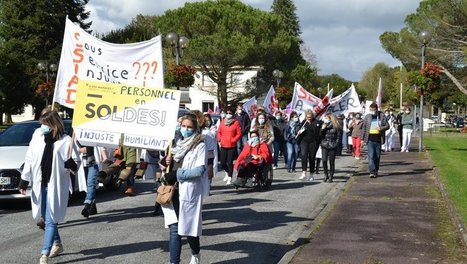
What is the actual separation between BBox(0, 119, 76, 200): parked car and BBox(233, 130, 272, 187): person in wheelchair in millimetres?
3816

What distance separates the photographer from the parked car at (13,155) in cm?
1066

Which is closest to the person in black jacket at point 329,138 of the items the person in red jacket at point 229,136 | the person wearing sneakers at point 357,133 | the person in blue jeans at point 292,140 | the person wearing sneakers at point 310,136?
the person wearing sneakers at point 310,136

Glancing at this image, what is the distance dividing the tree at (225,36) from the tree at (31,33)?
960 centimetres

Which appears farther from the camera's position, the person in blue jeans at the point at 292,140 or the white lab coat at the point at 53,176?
the person in blue jeans at the point at 292,140

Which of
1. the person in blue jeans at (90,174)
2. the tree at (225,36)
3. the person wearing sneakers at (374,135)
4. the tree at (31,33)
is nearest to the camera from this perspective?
the person in blue jeans at (90,174)

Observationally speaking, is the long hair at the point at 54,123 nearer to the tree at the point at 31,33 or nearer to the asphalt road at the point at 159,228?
the asphalt road at the point at 159,228

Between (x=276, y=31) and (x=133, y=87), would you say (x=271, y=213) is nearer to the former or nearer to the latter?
(x=133, y=87)

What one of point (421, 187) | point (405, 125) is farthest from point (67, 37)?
point (405, 125)

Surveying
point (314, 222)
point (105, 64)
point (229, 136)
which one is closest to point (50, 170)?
point (105, 64)

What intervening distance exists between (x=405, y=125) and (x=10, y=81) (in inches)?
1494

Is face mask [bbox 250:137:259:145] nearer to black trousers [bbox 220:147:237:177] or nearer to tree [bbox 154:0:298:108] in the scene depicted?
black trousers [bbox 220:147:237:177]

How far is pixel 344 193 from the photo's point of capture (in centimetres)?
1305

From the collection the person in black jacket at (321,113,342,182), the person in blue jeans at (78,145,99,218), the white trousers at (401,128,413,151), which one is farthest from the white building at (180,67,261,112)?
the person in blue jeans at (78,145,99,218)

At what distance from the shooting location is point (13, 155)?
36.7ft
